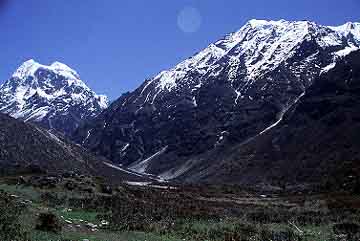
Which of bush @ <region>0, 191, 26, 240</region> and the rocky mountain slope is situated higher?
the rocky mountain slope

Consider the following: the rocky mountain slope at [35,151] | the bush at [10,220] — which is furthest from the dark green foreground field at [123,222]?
the rocky mountain slope at [35,151]

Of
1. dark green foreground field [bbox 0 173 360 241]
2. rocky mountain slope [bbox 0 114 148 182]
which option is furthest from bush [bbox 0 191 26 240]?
rocky mountain slope [bbox 0 114 148 182]

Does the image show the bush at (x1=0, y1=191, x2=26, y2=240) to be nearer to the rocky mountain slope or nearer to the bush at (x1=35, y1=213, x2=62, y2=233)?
the bush at (x1=35, y1=213, x2=62, y2=233)

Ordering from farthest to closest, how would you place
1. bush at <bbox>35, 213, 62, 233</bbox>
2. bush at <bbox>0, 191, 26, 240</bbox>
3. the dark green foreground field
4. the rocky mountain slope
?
the rocky mountain slope → the dark green foreground field → bush at <bbox>35, 213, 62, 233</bbox> → bush at <bbox>0, 191, 26, 240</bbox>

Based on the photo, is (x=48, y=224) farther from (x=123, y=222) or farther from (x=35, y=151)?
(x=35, y=151)

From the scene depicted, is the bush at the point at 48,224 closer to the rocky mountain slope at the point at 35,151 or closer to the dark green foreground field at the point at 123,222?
the dark green foreground field at the point at 123,222

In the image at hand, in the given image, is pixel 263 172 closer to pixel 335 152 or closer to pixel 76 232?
pixel 335 152

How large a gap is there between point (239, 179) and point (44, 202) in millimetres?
156578

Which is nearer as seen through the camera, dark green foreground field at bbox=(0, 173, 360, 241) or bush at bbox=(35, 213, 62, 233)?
bush at bbox=(35, 213, 62, 233)

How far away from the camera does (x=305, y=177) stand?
168 meters

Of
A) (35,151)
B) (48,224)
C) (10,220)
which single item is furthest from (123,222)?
(35,151)

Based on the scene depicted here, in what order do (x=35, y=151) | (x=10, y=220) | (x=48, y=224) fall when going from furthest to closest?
(x=35, y=151), (x=48, y=224), (x=10, y=220)

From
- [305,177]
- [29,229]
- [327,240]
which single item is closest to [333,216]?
[327,240]

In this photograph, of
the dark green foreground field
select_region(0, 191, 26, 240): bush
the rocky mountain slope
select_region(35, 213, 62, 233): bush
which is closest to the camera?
select_region(0, 191, 26, 240): bush
